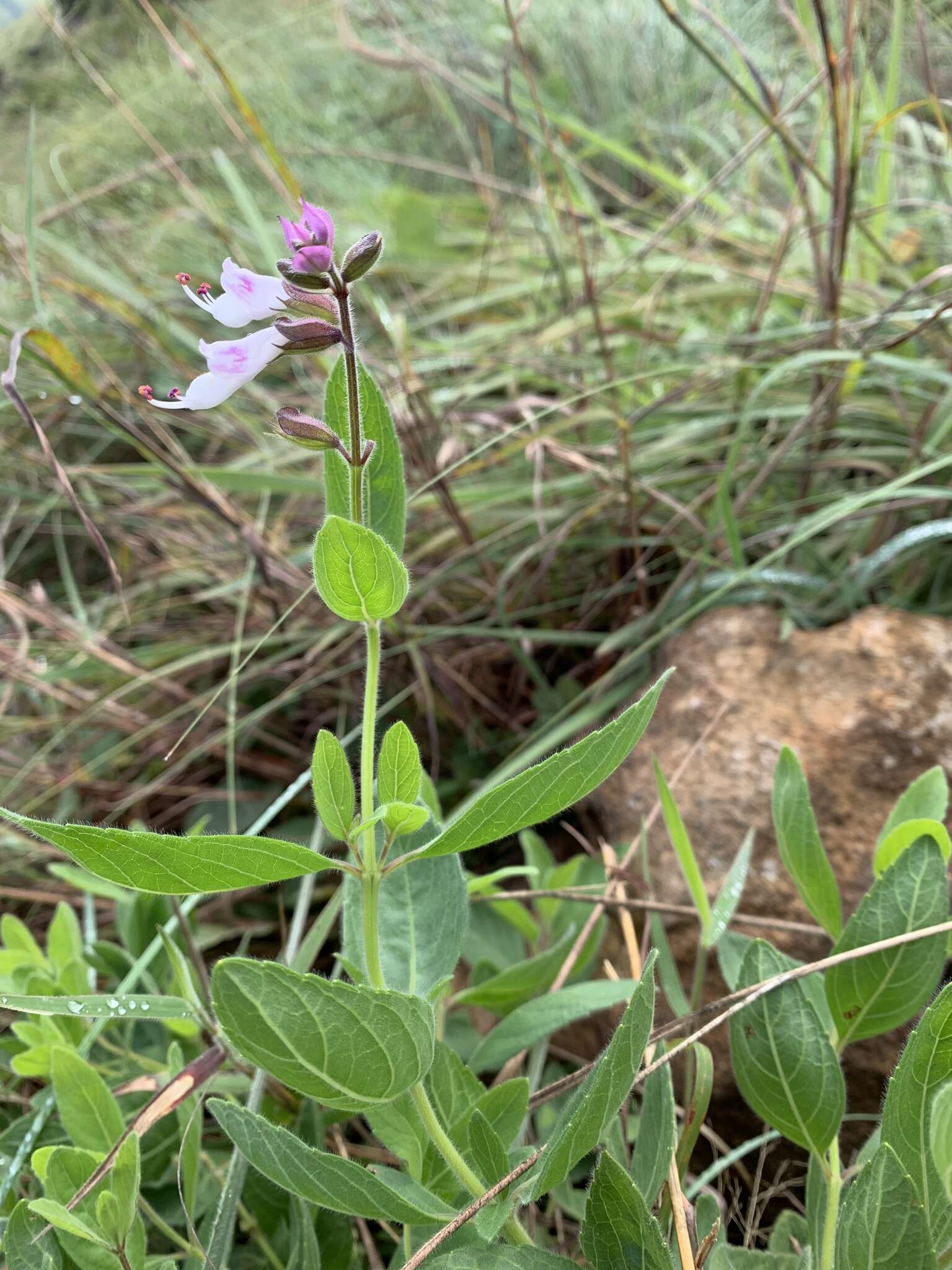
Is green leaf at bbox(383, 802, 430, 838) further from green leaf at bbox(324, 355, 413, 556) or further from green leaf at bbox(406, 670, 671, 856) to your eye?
green leaf at bbox(324, 355, 413, 556)

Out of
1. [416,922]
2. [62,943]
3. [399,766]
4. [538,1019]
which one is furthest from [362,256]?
[62,943]

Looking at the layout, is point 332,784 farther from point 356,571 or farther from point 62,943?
point 62,943

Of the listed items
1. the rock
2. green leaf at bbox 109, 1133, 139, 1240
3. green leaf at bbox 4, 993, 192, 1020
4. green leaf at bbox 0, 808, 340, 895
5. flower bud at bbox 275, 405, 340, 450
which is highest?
flower bud at bbox 275, 405, 340, 450

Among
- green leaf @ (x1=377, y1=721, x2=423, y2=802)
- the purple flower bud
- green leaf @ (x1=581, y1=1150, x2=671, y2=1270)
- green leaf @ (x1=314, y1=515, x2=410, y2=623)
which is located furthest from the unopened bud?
green leaf @ (x1=581, y1=1150, x2=671, y2=1270)

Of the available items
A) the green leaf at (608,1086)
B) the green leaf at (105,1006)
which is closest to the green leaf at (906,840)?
the green leaf at (608,1086)

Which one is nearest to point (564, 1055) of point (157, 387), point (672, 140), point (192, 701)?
point (192, 701)

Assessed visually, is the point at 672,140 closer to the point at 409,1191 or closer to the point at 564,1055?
the point at 564,1055

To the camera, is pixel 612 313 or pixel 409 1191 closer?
pixel 409 1191
